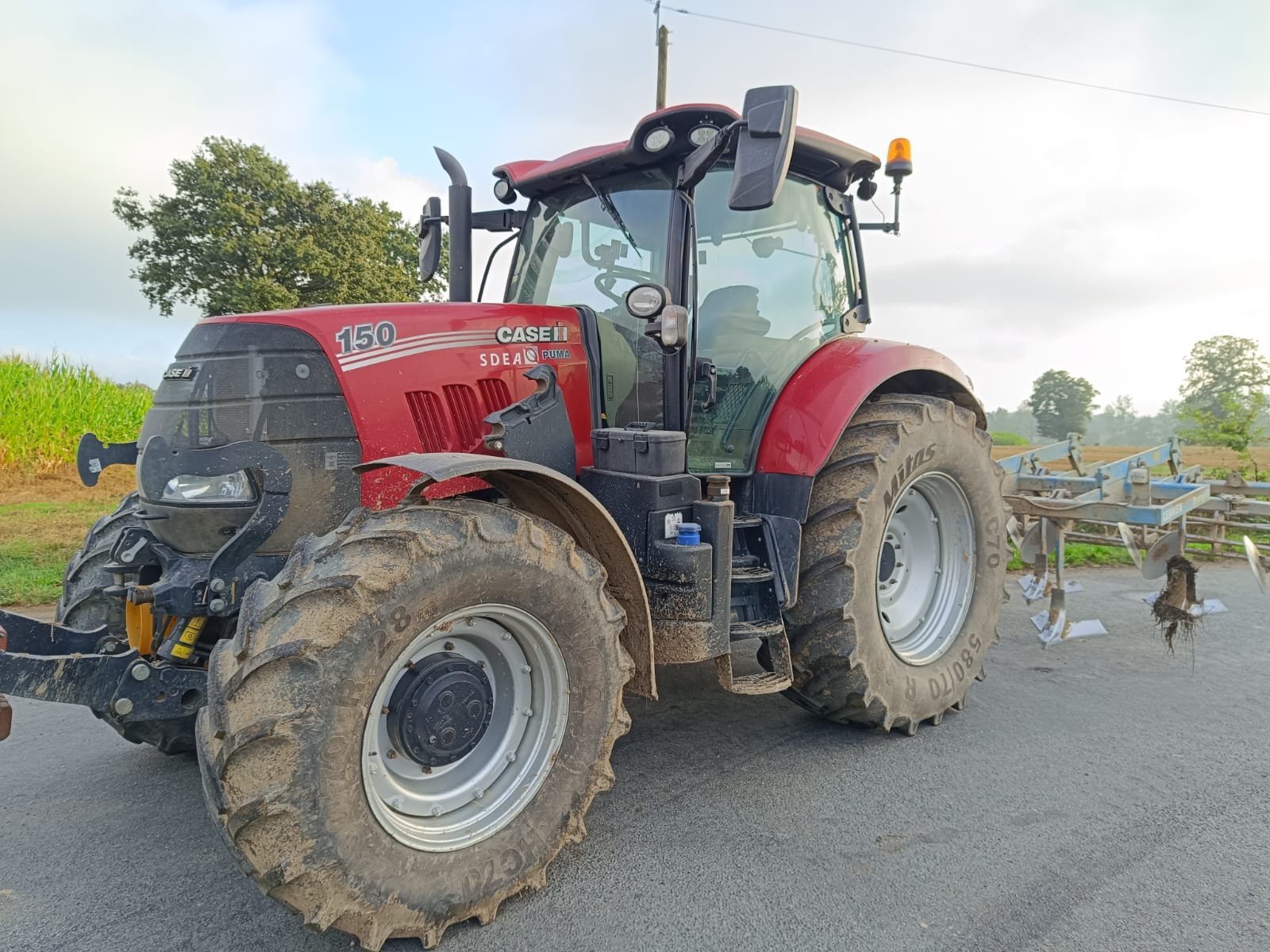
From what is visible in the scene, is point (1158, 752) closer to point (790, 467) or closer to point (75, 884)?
point (790, 467)

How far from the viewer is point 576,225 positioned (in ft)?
12.0

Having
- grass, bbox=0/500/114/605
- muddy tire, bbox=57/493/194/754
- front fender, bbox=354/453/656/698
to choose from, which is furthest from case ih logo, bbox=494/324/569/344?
grass, bbox=0/500/114/605

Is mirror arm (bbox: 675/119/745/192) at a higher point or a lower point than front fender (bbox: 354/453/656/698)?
higher

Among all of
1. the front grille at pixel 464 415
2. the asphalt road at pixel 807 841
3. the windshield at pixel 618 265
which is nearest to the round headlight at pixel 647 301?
the windshield at pixel 618 265

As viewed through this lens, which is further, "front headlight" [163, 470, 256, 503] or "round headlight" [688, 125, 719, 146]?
"round headlight" [688, 125, 719, 146]

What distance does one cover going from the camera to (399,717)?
2340mm

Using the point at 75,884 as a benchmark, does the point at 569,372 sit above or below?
above

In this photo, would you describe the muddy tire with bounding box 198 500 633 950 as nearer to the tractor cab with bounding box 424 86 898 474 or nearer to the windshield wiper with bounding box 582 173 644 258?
the tractor cab with bounding box 424 86 898 474

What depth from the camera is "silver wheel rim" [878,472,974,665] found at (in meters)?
3.99

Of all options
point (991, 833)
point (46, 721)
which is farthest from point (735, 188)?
point (46, 721)

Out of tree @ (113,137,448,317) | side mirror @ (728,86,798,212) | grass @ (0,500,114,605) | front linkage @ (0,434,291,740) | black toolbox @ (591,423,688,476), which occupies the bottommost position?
grass @ (0,500,114,605)

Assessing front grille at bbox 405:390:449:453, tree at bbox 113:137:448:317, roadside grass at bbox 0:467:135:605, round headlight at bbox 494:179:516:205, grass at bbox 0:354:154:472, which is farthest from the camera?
tree at bbox 113:137:448:317

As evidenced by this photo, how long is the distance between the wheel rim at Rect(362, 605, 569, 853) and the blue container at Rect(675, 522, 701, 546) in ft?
2.34

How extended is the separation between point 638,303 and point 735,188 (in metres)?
0.57
